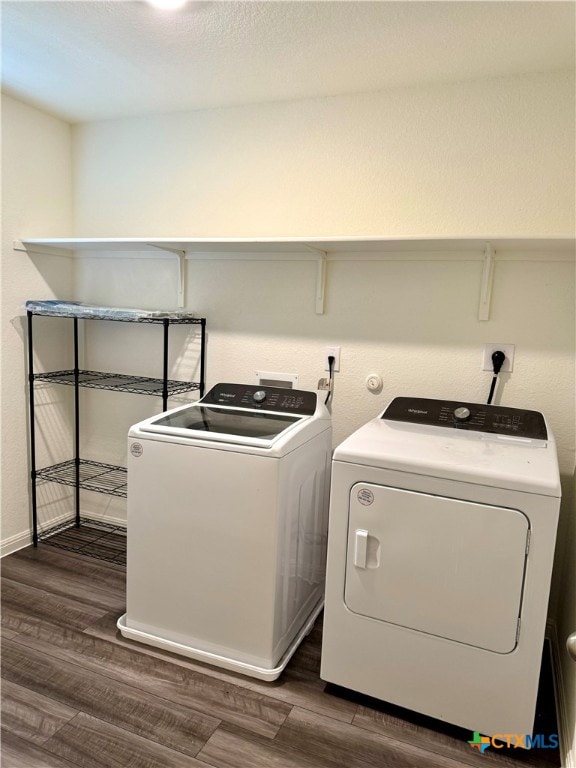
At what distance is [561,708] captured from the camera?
173cm

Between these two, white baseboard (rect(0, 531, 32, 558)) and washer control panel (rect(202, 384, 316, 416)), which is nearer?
washer control panel (rect(202, 384, 316, 416))

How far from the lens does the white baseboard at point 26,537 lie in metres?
2.71

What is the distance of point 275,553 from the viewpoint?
5.93 feet

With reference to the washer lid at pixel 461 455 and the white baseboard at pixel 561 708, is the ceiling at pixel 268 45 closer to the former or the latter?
the washer lid at pixel 461 455

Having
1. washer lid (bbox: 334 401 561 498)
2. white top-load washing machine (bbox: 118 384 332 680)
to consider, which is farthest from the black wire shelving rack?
washer lid (bbox: 334 401 561 498)

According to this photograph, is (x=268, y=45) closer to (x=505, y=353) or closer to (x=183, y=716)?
→ (x=505, y=353)

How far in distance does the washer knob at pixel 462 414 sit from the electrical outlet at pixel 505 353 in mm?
273

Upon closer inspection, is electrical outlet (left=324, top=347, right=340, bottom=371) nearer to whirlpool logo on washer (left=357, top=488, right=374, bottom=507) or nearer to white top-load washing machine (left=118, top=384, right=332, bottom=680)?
white top-load washing machine (left=118, top=384, right=332, bottom=680)

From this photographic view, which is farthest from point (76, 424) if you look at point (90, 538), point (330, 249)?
point (330, 249)

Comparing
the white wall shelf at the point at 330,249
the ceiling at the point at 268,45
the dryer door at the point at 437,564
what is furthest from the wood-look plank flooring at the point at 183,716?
the ceiling at the point at 268,45

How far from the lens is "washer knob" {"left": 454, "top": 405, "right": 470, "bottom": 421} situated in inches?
79.9

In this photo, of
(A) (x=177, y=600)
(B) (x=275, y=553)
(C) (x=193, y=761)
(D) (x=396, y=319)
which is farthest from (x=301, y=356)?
(C) (x=193, y=761)

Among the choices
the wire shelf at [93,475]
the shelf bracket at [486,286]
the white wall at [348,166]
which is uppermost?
the white wall at [348,166]

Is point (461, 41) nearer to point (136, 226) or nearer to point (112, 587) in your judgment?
point (136, 226)
